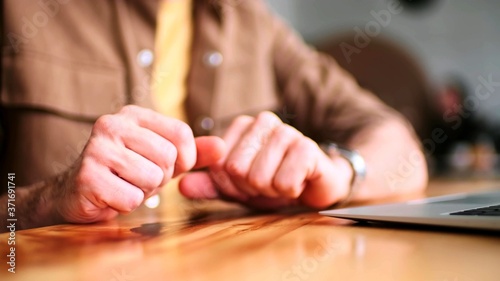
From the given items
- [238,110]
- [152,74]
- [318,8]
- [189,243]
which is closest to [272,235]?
[189,243]

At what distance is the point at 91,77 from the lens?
52 centimetres

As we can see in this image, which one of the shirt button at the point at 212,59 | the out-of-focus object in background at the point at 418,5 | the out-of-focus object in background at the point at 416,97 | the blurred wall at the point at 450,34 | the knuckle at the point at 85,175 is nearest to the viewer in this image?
the knuckle at the point at 85,175

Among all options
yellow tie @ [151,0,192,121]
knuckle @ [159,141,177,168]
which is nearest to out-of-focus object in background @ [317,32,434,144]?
yellow tie @ [151,0,192,121]

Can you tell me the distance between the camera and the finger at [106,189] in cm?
32

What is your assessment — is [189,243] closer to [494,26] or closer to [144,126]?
[144,126]

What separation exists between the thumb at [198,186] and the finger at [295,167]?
0.20 feet

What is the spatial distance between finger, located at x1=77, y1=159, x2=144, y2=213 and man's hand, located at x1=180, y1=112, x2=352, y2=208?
9 centimetres

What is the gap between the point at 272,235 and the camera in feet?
1.02

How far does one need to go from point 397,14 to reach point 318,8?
12.6 inches

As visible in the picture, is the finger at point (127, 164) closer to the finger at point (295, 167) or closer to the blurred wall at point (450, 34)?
the finger at point (295, 167)

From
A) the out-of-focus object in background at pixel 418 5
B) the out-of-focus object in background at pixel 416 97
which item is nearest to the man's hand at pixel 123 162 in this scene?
the out-of-focus object in background at pixel 416 97

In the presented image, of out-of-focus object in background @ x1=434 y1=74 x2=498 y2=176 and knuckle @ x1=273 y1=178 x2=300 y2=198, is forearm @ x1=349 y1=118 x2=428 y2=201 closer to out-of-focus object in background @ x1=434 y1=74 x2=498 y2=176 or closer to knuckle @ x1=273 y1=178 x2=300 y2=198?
knuckle @ x1=273 y1=178 x2=300 y2=198

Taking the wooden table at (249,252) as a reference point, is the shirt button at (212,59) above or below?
above

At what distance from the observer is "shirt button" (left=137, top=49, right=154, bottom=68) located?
1.80 feet
